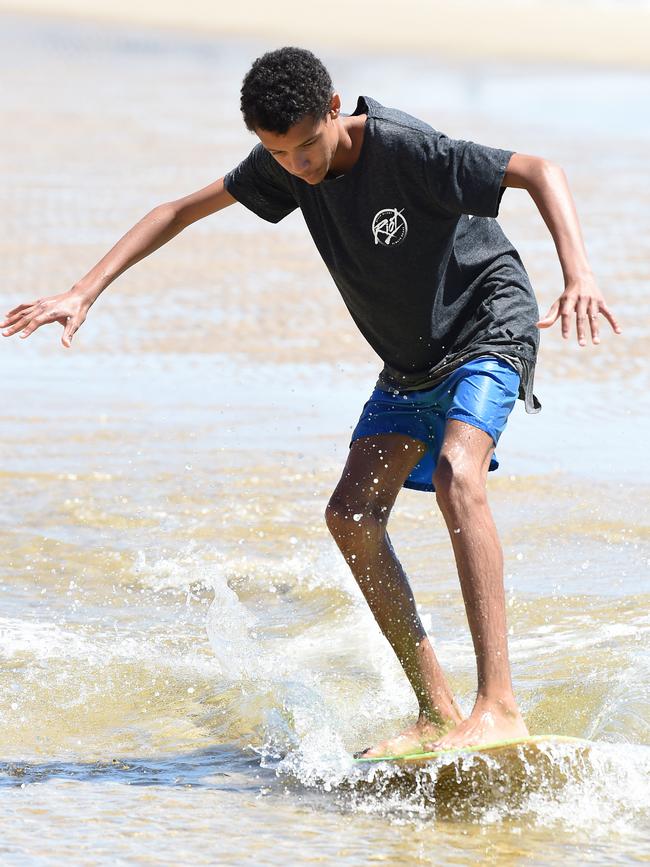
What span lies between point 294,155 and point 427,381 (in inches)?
30.9

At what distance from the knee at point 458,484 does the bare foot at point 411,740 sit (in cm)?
71

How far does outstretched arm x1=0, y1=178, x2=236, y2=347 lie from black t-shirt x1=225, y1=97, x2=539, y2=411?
393mm

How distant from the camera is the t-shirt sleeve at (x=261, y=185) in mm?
4551

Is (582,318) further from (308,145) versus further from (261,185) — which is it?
(261,185)

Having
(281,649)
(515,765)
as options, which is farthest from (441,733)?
(281,649)

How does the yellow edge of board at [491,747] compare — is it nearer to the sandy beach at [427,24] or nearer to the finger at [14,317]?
the finger at [14,317]

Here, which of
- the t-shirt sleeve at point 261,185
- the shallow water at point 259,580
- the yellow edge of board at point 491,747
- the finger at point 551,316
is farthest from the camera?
A: the t-shirt sleeve at point 261,185

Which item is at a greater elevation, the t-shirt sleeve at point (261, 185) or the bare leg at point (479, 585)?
the t-shirt sleeve at point (261, 185)

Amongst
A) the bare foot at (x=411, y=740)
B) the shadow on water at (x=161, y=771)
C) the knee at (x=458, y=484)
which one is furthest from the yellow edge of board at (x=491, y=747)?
the knee at (x=458, y=484)

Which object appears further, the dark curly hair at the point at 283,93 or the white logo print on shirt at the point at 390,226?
the white logo print on shirt at the point at 390,226

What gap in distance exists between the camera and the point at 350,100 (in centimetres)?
2486

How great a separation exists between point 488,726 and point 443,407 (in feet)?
3.16

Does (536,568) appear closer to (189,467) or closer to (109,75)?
(189,467)

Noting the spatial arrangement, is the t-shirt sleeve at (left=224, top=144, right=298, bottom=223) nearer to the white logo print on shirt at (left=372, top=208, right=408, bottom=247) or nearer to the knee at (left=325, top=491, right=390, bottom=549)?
the white logo print on shirt at (left=372, top=208, right=408, bottom=247)
